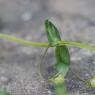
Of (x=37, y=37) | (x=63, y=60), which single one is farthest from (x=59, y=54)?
(x=37, y=37)

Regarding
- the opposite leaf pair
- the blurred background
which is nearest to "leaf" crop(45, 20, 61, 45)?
the opposite leaf pair

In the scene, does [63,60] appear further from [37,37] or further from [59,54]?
[37,37]

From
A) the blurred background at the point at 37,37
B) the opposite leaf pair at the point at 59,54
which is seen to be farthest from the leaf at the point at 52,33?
the blurred background at the point at 37,37

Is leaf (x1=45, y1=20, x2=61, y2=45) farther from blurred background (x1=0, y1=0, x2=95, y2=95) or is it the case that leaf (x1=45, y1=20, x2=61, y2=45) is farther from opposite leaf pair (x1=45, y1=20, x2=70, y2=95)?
blurred background (x1=0, y1=0, x2=95, y2=95)

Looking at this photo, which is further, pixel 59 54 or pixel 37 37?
pixel 37 37

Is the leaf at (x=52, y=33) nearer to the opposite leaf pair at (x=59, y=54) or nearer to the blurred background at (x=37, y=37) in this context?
the opposite leaf pair at (x=59, y=54)

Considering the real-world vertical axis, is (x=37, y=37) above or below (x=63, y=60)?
above

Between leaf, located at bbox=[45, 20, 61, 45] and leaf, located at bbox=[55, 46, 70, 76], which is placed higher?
leaf, located at bbox=[45, 20, 61, 45]

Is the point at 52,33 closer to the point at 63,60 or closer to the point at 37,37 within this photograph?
the point at 63,60
